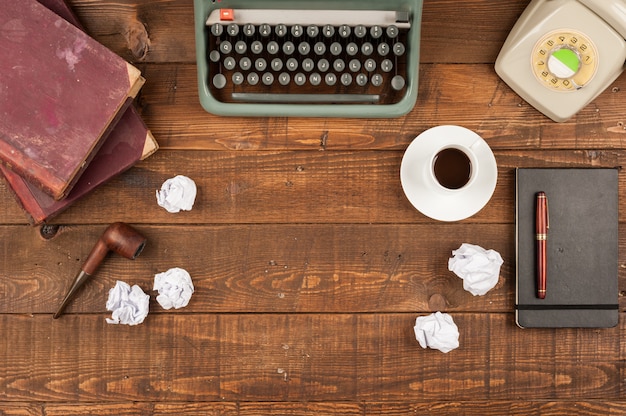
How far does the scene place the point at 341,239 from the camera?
4.25 feet

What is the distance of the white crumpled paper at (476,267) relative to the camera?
4.02 ft

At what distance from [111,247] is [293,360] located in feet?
1.50

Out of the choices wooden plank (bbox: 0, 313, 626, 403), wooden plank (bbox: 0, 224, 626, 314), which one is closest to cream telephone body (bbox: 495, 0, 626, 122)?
wooden plank (bbox: 0, 224, 626, 314)

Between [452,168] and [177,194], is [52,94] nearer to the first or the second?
[177,194]

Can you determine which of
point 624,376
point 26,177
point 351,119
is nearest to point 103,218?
point 26,177

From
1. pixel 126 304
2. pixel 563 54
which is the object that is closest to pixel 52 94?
pixel 126 304

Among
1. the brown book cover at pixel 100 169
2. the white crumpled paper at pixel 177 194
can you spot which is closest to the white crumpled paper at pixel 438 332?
the white crumpled paper at pixel 177 194

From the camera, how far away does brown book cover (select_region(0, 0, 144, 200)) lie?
1139mm

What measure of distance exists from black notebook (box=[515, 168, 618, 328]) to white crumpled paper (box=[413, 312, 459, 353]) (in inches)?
5.9

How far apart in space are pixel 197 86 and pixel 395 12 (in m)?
0.45

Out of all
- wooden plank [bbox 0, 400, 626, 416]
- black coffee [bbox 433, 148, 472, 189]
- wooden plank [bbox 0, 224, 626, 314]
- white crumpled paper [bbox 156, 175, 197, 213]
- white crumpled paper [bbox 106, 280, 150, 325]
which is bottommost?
wooden plank [bbox 0, 400, 626, 416]

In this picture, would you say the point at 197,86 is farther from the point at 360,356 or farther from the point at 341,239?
the point at 360,356

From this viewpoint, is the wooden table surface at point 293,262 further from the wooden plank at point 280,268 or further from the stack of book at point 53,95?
the stack of book at point 53,95

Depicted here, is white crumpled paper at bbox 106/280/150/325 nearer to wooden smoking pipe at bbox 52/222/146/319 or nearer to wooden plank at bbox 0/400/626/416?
wooden smoking pipe at bbox 52/222/146/319
